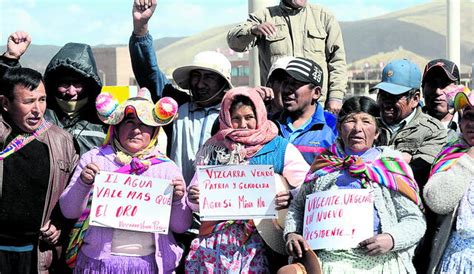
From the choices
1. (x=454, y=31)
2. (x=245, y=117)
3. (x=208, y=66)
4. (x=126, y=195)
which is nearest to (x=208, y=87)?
(x=208, y=66)

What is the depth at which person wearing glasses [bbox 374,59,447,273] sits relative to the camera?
221 inches

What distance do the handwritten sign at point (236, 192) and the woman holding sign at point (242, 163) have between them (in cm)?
6

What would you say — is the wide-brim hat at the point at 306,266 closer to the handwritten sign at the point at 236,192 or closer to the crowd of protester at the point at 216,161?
the crowd of protester at the point at 216,161

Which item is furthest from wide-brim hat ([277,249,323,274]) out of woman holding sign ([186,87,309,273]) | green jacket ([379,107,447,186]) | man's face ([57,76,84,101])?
man's face ([57,76,84,101])

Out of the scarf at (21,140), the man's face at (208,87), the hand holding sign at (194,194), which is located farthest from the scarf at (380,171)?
the scarf at (21,140)

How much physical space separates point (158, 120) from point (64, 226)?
1048 millimetres

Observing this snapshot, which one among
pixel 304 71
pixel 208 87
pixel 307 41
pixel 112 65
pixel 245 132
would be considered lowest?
pixel 112 65

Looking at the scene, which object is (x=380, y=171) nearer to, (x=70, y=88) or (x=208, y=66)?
(x=208, y=66)

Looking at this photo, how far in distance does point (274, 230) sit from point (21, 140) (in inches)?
70.9

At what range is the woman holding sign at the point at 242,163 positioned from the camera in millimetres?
5270

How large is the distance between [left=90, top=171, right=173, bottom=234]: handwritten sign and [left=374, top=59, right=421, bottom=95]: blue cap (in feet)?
6.05

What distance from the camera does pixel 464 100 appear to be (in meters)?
5.14

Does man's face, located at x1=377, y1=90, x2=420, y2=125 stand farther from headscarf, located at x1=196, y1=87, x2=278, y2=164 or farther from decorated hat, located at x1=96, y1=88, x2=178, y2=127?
decorated hat, located at x1=96, y1=88, x2=178, y2=127

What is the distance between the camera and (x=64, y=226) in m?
5.75
